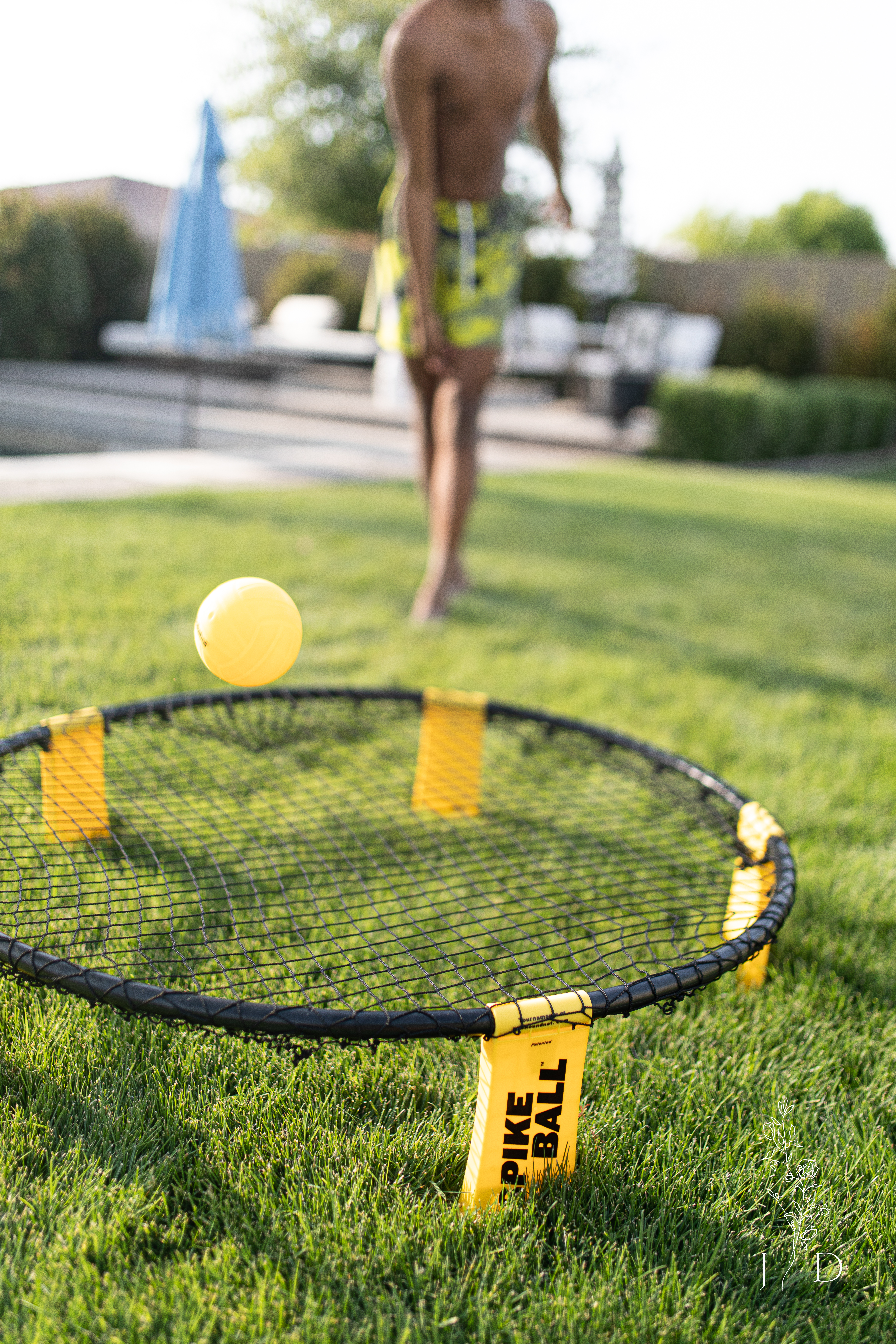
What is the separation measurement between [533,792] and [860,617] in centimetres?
249

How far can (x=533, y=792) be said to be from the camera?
232 cm

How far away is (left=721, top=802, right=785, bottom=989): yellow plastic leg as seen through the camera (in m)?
1.55

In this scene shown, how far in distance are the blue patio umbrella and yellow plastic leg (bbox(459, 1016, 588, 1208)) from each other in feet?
21.5

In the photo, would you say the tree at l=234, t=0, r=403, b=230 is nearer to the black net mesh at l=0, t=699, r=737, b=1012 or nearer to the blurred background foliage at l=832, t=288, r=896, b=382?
Answer: the blurred background foliage at l=832, t=288, r=896, b=382

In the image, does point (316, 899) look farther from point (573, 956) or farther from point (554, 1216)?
point (554, 1216)

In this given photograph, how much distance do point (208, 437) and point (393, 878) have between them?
666cm

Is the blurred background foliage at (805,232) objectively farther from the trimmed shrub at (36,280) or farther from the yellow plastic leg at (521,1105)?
the yellow plastic leg at (521,1105)

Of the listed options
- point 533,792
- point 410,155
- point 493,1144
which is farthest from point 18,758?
point 410,155

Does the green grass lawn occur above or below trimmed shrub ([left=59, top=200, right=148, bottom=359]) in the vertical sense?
below

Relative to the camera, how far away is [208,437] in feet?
25.7

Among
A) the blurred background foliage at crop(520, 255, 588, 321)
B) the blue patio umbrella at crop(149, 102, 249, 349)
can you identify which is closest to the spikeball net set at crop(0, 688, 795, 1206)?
the blue patio umbrella at crop(149, 102, 249, 349)

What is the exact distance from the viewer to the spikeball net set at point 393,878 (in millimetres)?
1146

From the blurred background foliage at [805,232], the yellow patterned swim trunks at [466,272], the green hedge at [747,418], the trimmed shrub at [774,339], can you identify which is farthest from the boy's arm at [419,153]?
the blurred background foliage at [805,232]

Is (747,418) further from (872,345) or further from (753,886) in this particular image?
(753,886)
